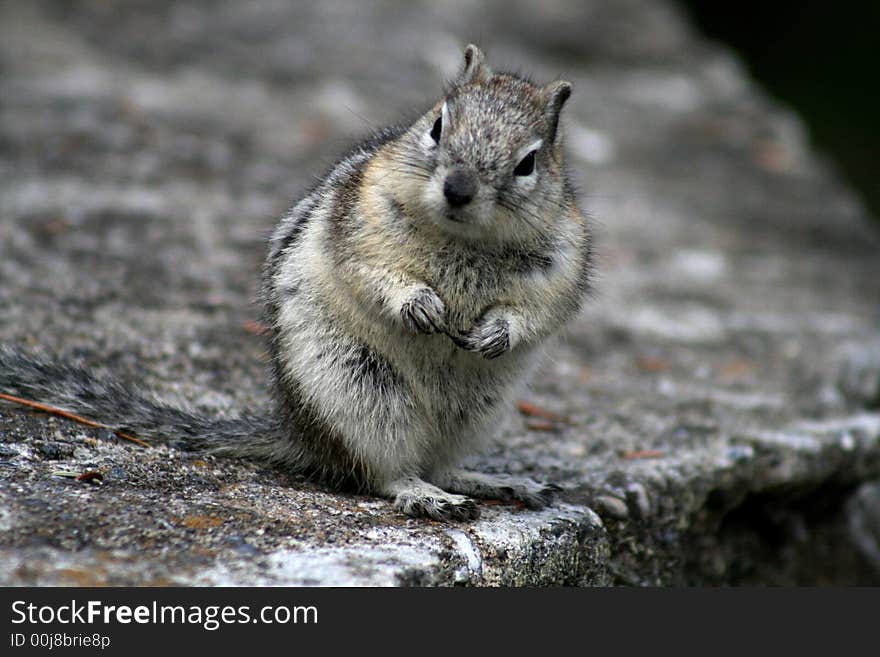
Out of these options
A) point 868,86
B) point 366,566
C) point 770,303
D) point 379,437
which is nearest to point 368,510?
point 379,437

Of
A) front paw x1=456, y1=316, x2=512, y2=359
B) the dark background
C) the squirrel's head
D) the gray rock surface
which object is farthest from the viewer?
the dark background

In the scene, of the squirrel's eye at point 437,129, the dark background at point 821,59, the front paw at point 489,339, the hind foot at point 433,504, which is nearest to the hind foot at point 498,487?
the hind foot at point 433,504

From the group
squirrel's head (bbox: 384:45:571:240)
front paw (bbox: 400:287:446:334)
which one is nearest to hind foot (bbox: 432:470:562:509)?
front paw (bbox: 400:287:446:334)

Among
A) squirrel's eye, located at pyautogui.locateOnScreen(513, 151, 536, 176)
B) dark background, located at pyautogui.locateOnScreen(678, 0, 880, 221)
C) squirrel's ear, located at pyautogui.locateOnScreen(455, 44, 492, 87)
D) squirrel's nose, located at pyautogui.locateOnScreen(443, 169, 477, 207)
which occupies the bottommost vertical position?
squirrel's nose, located at pyautogui.locateOnScreen(443, 169, 477, 207)

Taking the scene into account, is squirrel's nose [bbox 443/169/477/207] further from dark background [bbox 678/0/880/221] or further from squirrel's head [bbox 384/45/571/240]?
dark background [bbox 678/0/880/221]

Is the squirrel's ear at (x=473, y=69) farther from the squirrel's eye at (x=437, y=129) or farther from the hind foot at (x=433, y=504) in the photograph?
the hind foot at (x=433, y=504)

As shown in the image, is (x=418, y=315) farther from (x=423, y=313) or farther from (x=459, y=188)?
(x=459, y=188)
